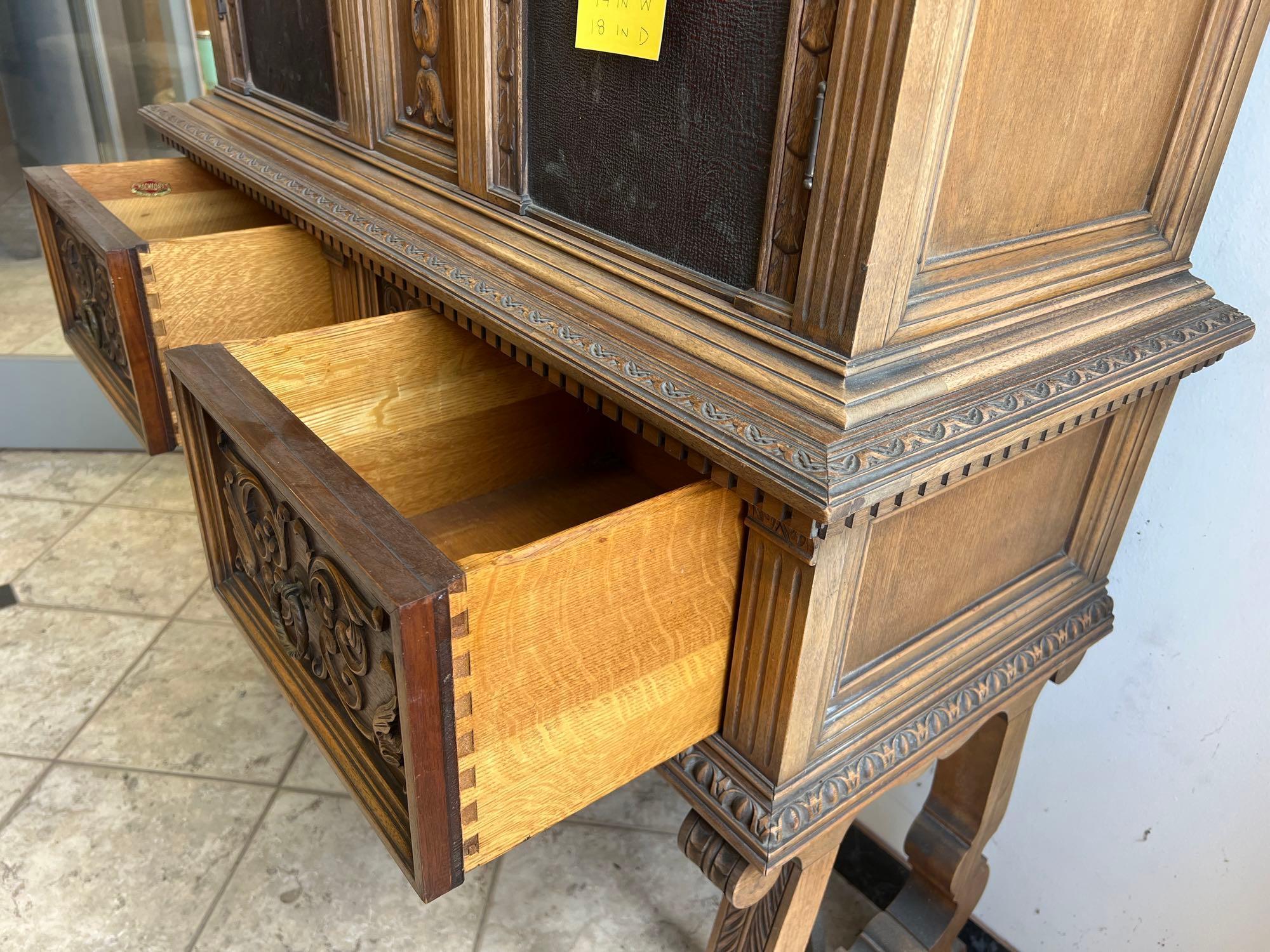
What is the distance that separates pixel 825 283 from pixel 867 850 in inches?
47.1

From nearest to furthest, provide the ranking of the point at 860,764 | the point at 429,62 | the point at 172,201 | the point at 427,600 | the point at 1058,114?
the point at 427,600, the point at 1058,114, the point at 860,764, the point at 429,62, the point at 172,201

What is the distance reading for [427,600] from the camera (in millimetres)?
507

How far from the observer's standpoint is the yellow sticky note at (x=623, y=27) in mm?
644

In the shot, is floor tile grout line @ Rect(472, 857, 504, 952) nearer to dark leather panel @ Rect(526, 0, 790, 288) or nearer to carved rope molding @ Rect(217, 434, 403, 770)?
carved rope molding @ Rect(217, 434, 403, 770)

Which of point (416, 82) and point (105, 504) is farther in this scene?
point (105, 504)

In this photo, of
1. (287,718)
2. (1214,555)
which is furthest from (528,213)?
Result: (287,718)

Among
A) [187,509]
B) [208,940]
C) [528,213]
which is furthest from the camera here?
[187,509]

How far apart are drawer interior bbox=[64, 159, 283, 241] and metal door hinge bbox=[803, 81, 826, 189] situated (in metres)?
1.00

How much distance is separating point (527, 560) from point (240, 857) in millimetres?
1134

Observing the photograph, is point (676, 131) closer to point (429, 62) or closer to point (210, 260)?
point (429, 62)

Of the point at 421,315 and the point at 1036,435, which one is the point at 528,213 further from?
the point at 1036,435

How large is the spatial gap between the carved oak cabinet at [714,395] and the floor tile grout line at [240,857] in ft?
2.31

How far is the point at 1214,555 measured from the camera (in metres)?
0.98

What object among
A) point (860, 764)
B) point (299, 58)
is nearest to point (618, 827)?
point (860, 764)
